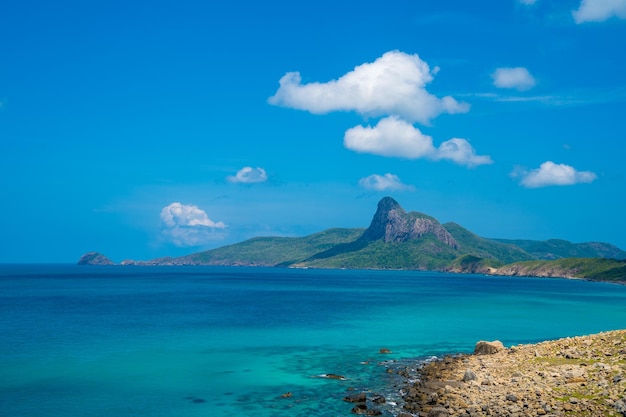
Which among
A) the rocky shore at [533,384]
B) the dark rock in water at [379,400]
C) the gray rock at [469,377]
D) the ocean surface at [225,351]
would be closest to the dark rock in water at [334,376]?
the ocean surface at [225,351]

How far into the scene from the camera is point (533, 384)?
119 feet

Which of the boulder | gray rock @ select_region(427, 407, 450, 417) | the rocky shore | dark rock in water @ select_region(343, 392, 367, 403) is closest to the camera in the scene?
the rocky shore

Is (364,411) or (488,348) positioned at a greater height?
(488,348)

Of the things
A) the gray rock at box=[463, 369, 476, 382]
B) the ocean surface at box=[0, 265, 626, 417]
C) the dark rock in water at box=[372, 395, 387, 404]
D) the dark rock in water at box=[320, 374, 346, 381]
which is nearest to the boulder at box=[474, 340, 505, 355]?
the ocean surface at box=[0, 265, 626, 417]

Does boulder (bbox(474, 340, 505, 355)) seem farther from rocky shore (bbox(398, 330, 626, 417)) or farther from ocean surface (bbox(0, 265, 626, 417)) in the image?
ocean surface (bbox(0, 265, 626, 417))

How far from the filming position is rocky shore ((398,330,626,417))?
3122 cm

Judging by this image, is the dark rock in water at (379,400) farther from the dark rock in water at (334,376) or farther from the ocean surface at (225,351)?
the dark rock in water at (334,376)

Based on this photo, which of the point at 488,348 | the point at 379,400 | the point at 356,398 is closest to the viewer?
the point at 379,400

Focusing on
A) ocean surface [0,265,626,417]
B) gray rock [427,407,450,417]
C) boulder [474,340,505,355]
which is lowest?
ocean surface [0,265,626,417]

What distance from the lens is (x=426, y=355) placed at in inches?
2254

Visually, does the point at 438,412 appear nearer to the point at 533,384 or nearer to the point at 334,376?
the point at 533,384

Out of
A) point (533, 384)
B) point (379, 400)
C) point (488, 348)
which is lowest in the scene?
point (379, 400)

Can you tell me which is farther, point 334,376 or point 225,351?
point 225,351

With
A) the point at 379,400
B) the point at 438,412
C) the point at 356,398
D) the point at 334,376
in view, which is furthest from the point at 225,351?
the point at 438,412
